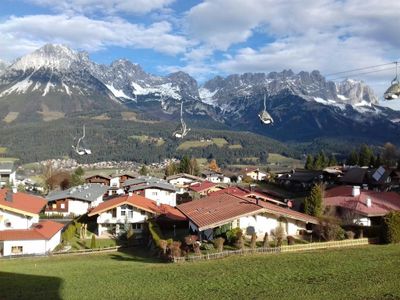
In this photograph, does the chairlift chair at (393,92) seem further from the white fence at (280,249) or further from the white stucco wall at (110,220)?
the white stucco wall at (110,220)

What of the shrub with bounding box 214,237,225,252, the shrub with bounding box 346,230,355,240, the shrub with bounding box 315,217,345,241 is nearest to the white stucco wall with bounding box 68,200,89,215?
the shrub with bounding box 214,237,225,252

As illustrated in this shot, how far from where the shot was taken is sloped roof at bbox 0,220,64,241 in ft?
117

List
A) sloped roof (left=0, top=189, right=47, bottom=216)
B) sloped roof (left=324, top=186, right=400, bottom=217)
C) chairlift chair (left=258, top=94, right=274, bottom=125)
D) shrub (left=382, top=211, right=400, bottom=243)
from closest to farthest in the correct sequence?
chairlift chair (left=258, top=94, right=274, bottom=125), shrub (left=382, top=211, right=400, bottom=243), sloped roof (left=324, top=186, right=400, bottom=217), sloped roof (left=0, top=189, right=47, bottom=216)

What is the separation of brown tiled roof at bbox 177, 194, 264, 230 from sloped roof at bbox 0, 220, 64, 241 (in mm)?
9800

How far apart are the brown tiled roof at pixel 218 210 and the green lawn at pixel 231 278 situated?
4.24 m

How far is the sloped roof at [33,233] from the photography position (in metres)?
35.8

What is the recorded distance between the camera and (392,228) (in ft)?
90.0

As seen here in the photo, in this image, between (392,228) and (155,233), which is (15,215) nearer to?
(155,233)

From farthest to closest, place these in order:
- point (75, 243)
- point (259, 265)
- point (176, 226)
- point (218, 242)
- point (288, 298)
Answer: point (176, 226) < point (75, 243) < point (218, 242) < point (259, 265) < point (288, 298)

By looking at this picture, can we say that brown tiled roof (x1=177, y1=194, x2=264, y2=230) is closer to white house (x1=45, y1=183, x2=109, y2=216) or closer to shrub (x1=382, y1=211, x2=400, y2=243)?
shrub (x1=382, y1=211, x2=400, y2=243)

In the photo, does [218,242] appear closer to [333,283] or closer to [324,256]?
[324,256]

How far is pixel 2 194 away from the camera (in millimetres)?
43469

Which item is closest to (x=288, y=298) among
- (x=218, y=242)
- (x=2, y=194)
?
(x=218, y=242)

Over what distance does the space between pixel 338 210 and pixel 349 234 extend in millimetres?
12454
